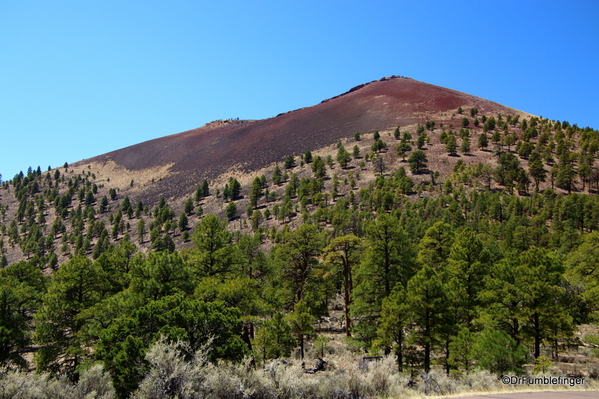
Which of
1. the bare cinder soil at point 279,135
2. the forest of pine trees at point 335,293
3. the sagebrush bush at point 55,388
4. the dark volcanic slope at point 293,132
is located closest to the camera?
the sagebrush bush at point 55,388

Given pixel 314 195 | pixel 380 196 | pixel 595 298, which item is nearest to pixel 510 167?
pixel 380 196

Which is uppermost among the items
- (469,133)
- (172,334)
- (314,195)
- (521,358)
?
(469,133)

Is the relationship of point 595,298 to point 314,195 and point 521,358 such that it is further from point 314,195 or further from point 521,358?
point 314,195

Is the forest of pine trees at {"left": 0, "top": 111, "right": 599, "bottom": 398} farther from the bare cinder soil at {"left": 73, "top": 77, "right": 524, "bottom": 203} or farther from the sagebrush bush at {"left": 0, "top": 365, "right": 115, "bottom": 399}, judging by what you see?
the bare cinder soil at {"left": 73, "top": 77, "right": 524, "bottom": 203}

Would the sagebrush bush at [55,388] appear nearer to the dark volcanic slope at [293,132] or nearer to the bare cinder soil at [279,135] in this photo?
the bare cinder soil at [279,135]

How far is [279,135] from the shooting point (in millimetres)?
158625

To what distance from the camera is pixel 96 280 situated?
24.1m

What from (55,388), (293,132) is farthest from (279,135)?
(55,388)

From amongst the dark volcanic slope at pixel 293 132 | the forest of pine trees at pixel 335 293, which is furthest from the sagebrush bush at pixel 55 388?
the dark volcanic slope at pixel 293 132

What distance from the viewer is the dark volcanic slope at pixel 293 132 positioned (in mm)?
141250

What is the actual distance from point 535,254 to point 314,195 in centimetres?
6797

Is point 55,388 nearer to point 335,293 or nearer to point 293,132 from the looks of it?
point 335,293

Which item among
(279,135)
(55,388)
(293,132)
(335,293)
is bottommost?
(335,293)

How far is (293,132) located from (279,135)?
5.83 meters
